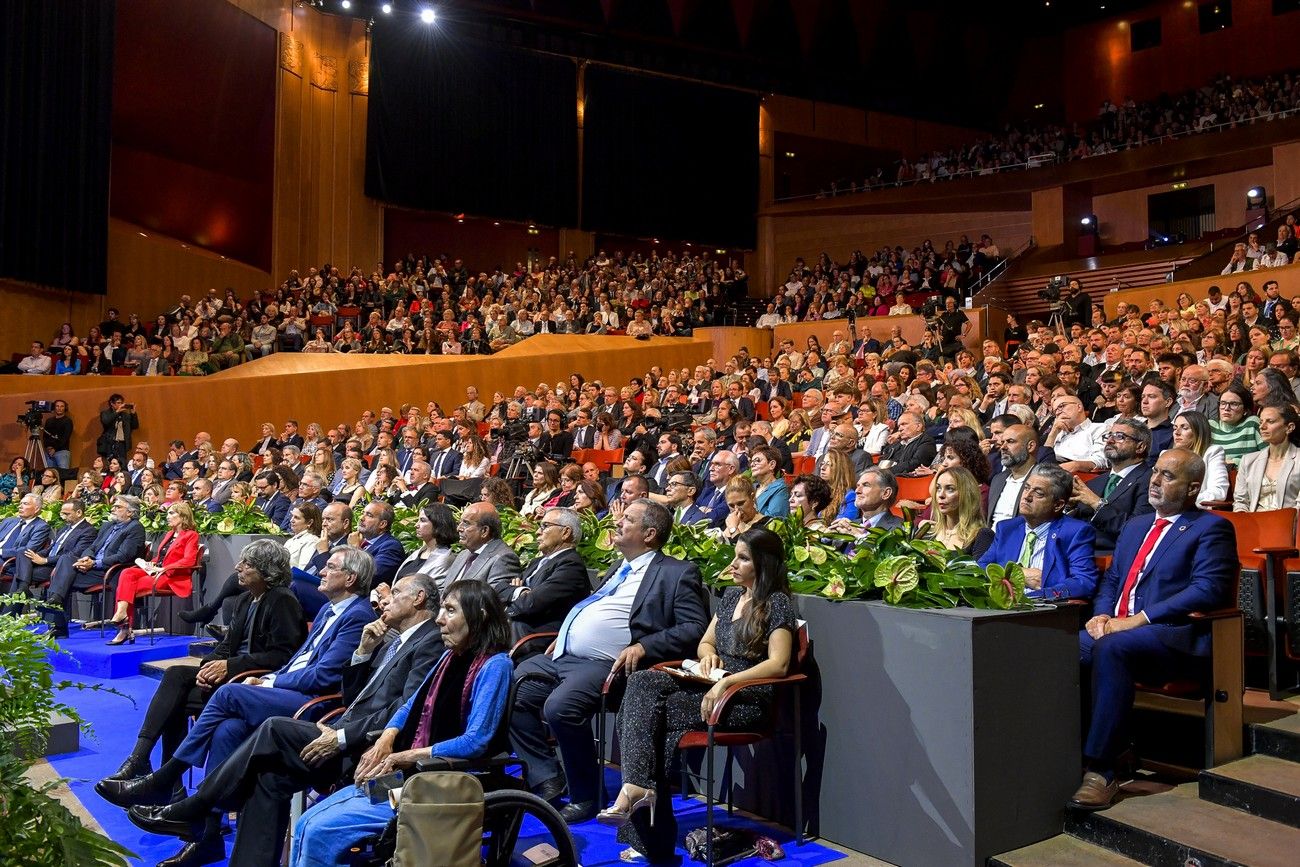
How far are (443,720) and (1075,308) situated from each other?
37.1 ft

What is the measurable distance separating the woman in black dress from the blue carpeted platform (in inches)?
152

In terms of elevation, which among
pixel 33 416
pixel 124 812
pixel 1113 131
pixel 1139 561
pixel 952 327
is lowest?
pixel 124 812

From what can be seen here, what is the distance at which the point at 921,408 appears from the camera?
25.1 ft

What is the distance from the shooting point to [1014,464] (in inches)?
195

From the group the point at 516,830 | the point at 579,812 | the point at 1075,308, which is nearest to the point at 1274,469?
the point at 579,812

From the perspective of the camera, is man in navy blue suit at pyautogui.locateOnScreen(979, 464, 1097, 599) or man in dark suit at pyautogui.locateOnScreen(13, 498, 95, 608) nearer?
man in navy blue suit at pyautogui.locateOnScreen(979, 464, 1097, 599)

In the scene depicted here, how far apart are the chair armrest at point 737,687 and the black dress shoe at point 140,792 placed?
6.27 feet

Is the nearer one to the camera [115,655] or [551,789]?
[551,789]

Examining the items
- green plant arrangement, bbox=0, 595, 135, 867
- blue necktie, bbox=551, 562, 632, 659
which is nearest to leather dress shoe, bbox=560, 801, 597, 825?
blue necktie, bbox=551, 562, 632, 659

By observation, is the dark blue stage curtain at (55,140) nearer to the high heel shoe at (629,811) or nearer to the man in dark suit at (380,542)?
the man in dark suit at (380,542)

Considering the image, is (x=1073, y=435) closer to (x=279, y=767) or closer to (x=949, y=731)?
(x=949, y=731)

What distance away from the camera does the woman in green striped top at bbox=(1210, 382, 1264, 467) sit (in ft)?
17.0

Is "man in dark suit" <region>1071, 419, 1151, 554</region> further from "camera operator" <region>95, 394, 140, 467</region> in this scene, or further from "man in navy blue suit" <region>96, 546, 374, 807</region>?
"camera operator" <region>95, 394, 140, 467</region>

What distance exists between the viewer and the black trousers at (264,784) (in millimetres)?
3199
